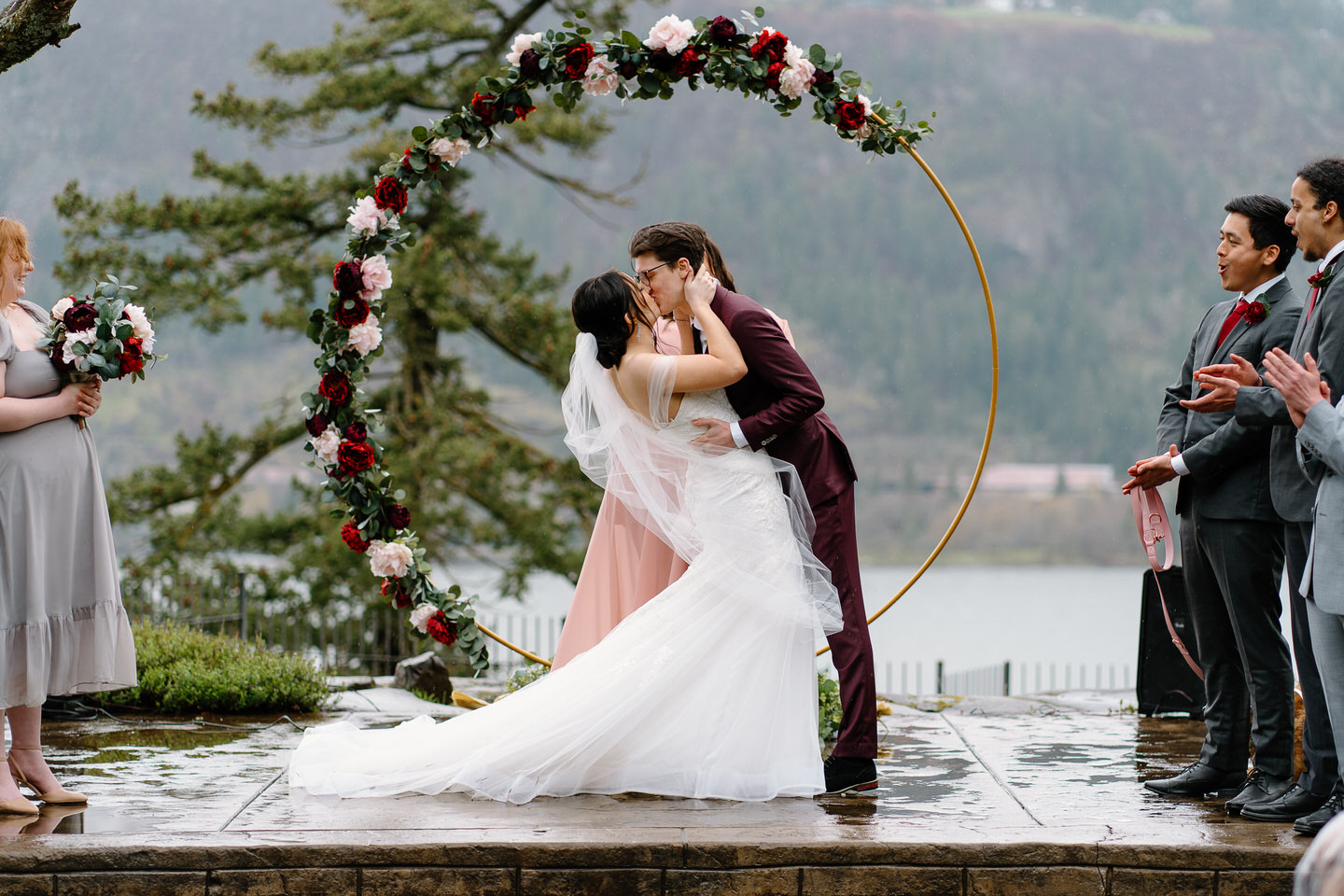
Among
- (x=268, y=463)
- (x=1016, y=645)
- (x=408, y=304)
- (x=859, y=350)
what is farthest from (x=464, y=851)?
(x=859, y=350)

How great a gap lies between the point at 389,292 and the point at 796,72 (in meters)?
8.22

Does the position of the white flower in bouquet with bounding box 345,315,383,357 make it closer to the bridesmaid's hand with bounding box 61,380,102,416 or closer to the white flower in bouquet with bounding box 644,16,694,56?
the bridesmaid's hand with bounding box 61,380,102,416

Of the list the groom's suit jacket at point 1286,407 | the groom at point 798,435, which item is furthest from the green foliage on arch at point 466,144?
the groom's suit jacket at point 1286,407

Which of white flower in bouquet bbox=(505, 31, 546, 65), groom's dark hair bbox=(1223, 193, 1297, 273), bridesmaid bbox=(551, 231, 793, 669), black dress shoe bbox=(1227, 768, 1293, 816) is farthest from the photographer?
white flower in bouquet bbox=(505, 31, 546, 65)

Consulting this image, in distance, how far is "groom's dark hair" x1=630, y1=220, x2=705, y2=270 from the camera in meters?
4.64

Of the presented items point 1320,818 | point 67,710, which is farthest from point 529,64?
point 1320,818

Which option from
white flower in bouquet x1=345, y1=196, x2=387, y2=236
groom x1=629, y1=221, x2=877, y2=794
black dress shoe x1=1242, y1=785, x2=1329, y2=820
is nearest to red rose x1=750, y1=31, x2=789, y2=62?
groom x1=629, y1=221, x2=877, y2=794

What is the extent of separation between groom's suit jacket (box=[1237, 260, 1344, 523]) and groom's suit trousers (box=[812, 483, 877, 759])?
1352 mm

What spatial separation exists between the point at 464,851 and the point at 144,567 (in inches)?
412

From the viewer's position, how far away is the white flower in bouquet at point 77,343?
4363mm

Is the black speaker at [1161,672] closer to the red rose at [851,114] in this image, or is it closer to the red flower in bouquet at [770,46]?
the red rose at [851,114]

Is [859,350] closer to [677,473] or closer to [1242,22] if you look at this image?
[1242,22]

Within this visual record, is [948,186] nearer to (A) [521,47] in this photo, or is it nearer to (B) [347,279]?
(A) [521,47]

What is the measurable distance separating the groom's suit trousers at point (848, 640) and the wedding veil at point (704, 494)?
69 millimetres
